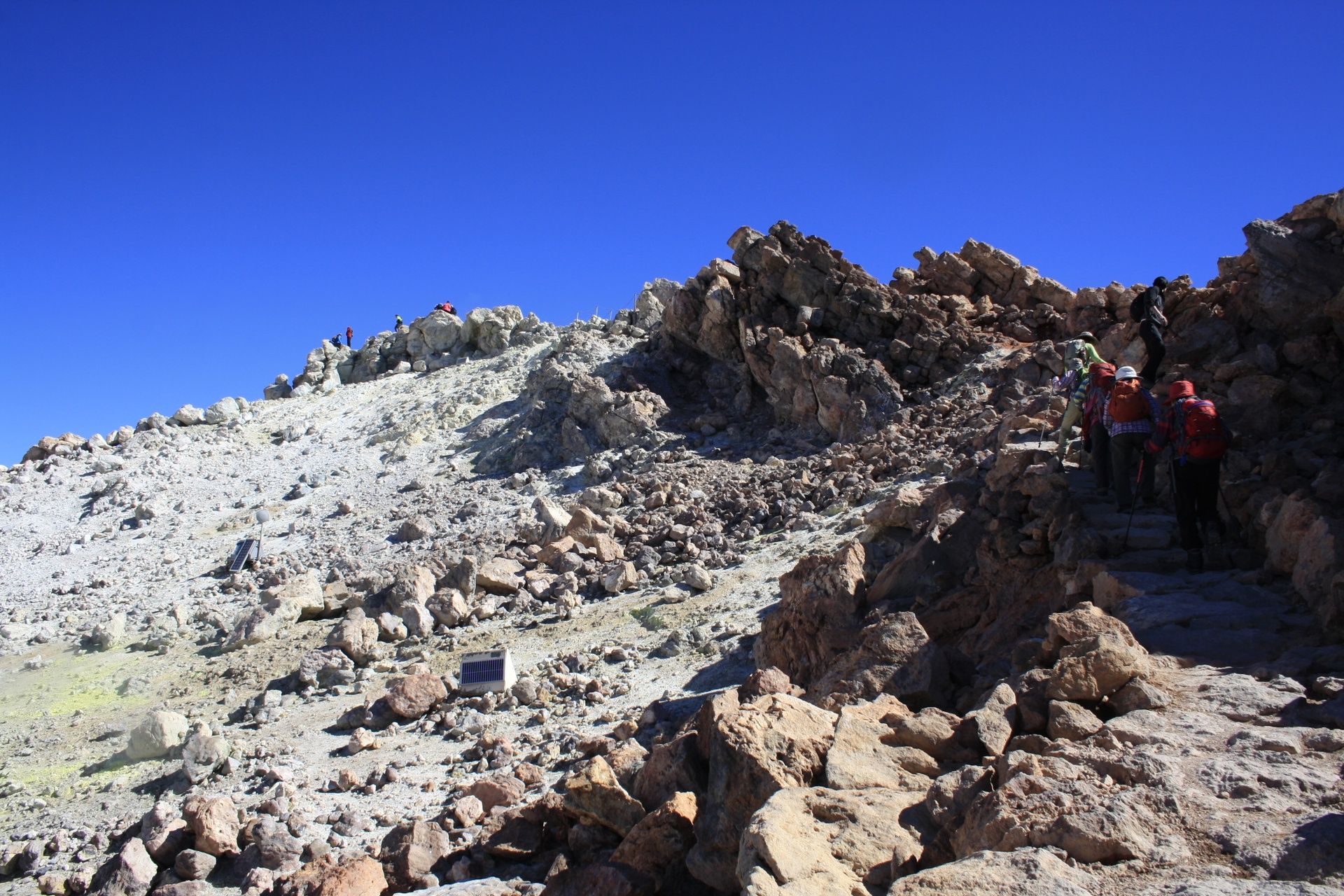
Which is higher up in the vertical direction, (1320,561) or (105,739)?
(1320,561)

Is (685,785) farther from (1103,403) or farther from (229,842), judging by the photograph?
(1103,403)

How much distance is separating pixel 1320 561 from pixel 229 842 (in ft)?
25.4

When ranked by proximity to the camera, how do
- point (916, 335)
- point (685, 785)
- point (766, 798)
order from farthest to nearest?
point (916, 335) → point (685, 785) → point (766, 798)

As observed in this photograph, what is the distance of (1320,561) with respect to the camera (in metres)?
5.55

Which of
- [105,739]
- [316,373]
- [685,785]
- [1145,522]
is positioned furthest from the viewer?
[316,373]

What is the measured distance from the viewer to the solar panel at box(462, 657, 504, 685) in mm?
10109

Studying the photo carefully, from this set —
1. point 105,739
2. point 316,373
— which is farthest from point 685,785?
point 316,373

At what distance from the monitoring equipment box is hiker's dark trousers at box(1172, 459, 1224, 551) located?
655cm

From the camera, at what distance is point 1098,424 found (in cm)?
838

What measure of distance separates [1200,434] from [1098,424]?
1.75 metres

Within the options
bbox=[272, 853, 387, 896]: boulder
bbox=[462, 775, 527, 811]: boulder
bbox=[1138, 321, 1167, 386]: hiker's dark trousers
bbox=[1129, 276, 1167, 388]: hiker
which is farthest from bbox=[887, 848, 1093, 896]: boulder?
bbox=[1138, 321, 1167, 386]: hiker's dark trousers

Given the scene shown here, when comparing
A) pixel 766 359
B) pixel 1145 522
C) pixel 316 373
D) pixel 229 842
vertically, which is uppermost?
pixel 316 373

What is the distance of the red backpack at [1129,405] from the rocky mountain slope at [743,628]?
0.66m

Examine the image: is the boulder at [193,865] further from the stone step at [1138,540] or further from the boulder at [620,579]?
the stone step at [1138,540]
